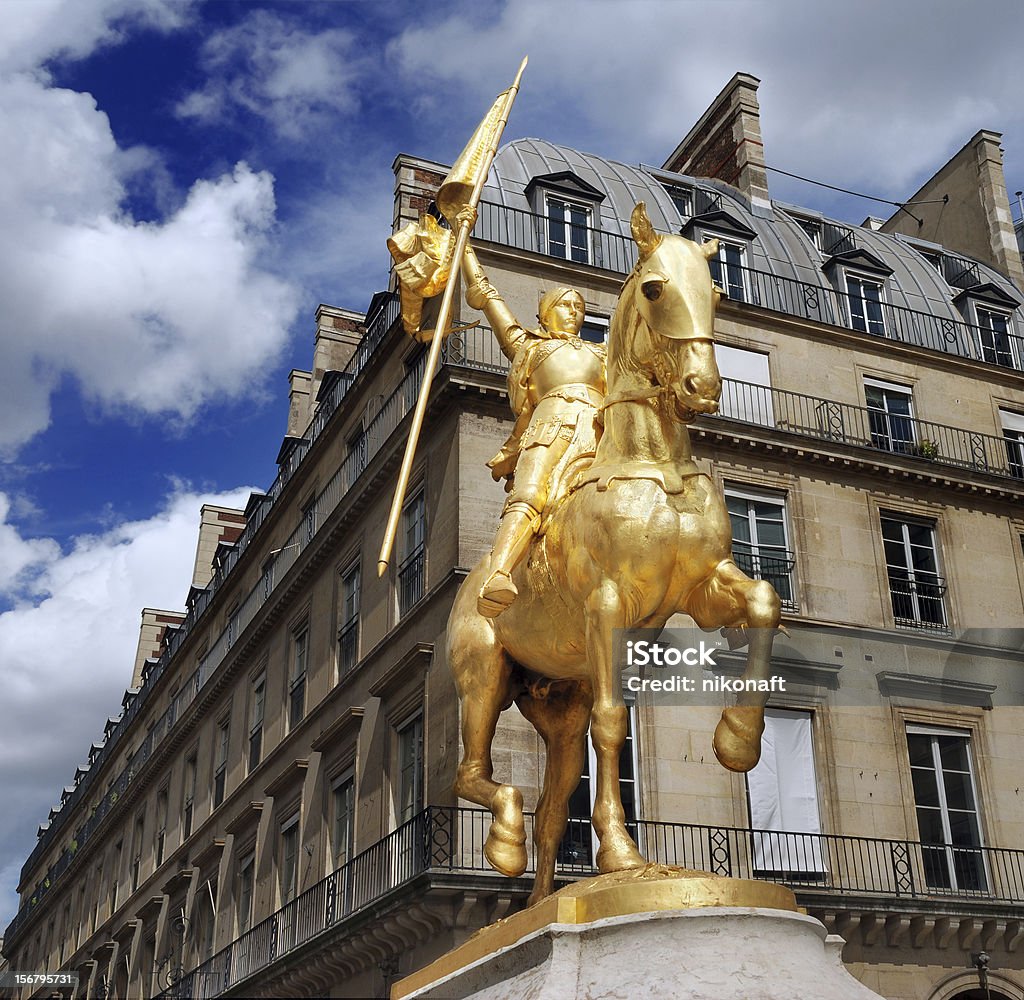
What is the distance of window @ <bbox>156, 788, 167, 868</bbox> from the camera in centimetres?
3349

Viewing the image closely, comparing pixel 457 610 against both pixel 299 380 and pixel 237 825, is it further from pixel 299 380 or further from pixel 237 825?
pixel 299 380

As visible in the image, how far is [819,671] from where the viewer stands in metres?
20.2

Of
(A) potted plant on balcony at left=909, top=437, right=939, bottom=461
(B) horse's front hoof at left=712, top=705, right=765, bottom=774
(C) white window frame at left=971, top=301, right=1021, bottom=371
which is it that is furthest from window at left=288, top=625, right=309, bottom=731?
(B) horse's front hoof at left=712, top=705, right=765, bottom=774

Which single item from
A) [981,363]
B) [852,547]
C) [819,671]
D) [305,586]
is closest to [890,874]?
[819,671]

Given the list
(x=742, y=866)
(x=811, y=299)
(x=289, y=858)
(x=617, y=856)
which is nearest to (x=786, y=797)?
(x=742, y=866)

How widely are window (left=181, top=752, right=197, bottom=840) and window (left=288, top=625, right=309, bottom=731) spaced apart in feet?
22.7

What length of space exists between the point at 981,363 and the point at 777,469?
5792 millimetres

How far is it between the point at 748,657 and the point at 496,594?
109 centimetres

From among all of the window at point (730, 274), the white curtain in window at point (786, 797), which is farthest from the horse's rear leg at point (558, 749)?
the window at point (730, 274)

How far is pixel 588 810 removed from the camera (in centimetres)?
1792

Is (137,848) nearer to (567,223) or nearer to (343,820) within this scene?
(343,820)

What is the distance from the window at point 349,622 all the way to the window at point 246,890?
4.69m

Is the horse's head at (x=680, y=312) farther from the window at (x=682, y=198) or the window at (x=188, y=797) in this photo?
the window at (x=188, y=797)

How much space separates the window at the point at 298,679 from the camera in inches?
995
